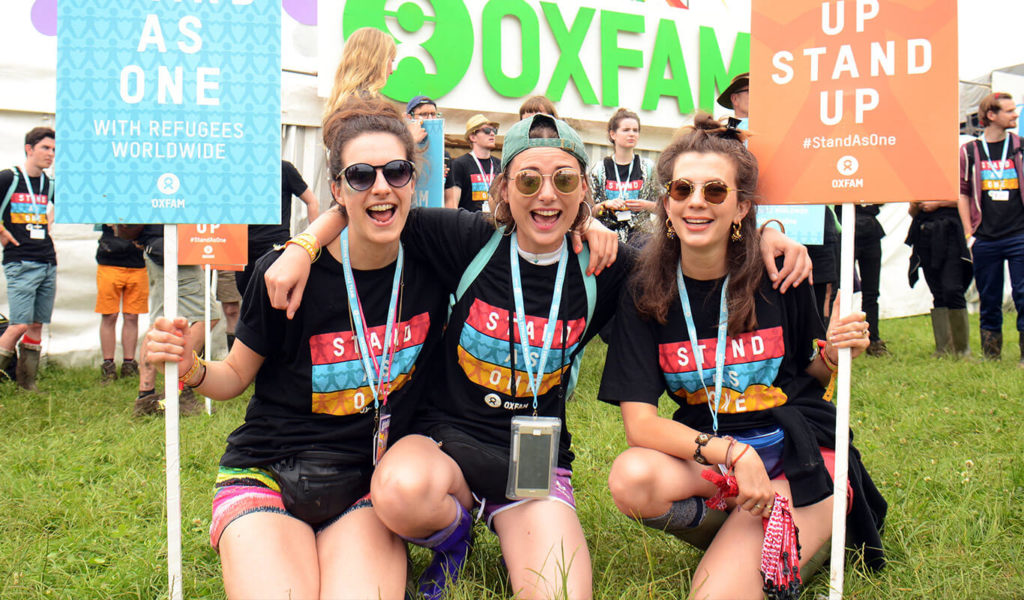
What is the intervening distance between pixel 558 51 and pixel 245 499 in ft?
21.4

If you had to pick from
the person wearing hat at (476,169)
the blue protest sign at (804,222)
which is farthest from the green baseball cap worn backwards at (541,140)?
the person wearing hat at (476,169)

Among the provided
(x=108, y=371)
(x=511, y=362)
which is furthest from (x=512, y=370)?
(x=108, y=371)

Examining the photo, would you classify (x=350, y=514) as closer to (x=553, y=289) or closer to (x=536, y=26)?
(x=553, y=289)

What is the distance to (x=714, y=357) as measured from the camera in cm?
239

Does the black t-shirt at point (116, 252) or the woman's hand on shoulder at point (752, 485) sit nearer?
the woman's hand on shoulder at point (752, 485)

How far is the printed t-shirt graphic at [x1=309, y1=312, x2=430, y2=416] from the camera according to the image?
2.39 m

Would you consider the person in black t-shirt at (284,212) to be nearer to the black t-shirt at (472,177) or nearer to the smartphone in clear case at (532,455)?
the black t-shirt at (472,177)

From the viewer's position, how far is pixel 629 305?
2.47 metres

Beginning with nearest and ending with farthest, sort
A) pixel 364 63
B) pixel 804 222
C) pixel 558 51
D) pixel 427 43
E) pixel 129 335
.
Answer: pixel 364 63 < pixel 804 222 < pixel 129 335 < pixel 427 43 < pixel 558 51

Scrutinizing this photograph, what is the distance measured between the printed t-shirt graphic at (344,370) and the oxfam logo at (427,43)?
203 inches

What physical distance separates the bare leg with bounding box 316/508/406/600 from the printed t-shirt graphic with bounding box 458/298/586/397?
0.56 m

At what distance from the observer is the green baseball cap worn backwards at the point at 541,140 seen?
96.0 inches

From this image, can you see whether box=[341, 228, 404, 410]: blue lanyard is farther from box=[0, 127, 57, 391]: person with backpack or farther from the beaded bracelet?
box=[0, 127, 57, 391]: person with backpack

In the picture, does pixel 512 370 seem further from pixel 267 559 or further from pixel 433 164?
pixel 433 164
